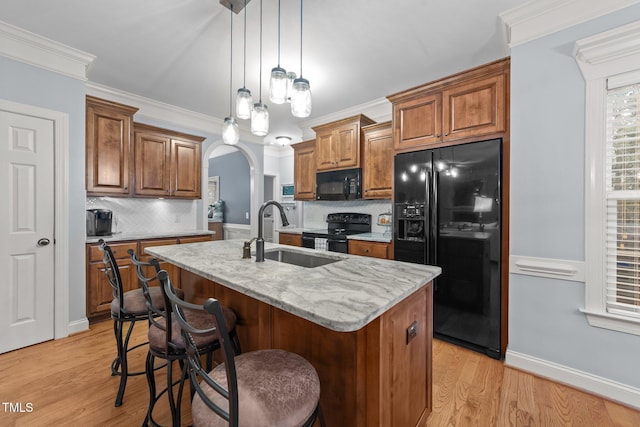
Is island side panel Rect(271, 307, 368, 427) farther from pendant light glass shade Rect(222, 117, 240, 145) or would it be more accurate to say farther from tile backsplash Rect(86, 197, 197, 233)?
tile backsplash Rect(86, 197, 197, 233)

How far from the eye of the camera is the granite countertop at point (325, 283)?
0.94 m

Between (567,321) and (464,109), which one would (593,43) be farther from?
(567,321)

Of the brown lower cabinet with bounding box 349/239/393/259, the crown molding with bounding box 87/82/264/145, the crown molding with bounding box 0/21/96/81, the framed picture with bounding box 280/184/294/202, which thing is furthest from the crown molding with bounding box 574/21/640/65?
the framed picture with bounding box 280/184/294/202

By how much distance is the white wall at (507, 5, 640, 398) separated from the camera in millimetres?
1888

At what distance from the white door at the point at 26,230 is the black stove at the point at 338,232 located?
286 centimetres

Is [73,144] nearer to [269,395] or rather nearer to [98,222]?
[98,222]

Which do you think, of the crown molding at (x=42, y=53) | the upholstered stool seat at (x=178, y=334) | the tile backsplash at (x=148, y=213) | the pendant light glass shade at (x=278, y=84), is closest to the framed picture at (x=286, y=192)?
the tile backsplash at (x=148, y=213)

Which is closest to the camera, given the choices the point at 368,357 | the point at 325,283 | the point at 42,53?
the point at 368,357

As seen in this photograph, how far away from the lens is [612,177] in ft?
6.07

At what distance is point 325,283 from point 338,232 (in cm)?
291

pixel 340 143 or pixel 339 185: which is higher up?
pixel 340 143

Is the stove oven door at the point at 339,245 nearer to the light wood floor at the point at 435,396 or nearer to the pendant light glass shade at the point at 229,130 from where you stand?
the light wood floor at the point at 435,396

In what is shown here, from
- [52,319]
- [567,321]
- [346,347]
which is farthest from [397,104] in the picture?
[52,319]

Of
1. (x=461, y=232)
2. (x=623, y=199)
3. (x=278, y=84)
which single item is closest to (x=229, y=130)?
(x=278, y=84)
